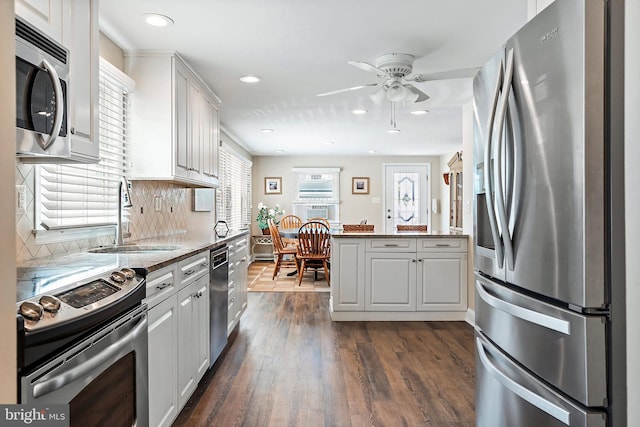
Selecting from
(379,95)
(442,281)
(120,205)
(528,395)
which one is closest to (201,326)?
(120,205)

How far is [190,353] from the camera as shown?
233 centimetres

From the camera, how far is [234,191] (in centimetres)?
711

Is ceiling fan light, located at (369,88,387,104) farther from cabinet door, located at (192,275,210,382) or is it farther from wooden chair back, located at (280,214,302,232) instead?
wooden chair back, located at (280,214,302,232)

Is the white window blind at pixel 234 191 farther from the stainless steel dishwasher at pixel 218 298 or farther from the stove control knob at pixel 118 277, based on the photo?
the stove control knob at pixel 118 277

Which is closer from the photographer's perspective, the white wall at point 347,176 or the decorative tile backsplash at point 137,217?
the decorative tile backsplash at point 137,217

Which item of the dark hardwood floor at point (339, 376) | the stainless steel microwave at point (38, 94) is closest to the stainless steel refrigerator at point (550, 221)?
the dark hardwood floor at point (339, 376)

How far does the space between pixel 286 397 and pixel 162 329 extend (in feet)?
3.15

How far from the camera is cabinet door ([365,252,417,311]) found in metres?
4.11

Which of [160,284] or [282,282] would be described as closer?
[160,284]

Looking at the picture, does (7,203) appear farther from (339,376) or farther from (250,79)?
(250,79)

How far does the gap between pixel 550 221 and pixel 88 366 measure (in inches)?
54.8

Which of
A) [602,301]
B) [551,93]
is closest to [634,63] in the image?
[551,93]

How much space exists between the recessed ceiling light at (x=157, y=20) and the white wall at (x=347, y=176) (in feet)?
21.2

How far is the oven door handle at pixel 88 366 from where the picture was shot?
39.3 inches
